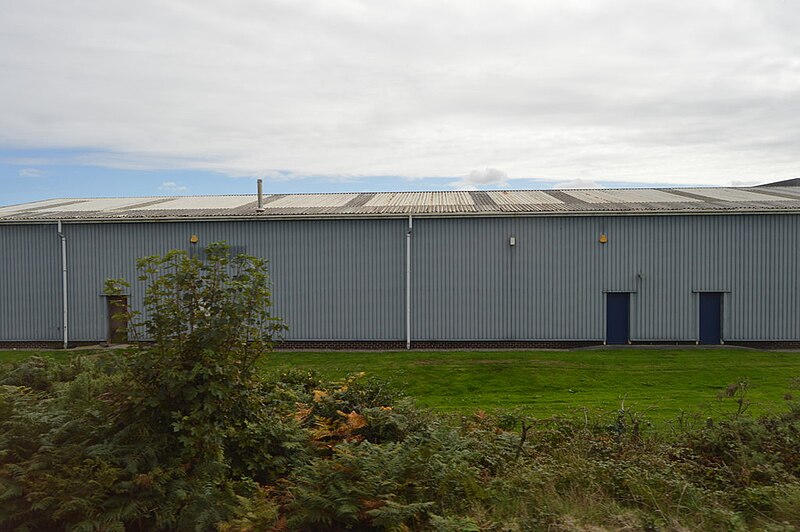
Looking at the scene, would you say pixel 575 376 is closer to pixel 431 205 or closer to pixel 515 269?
pixel 515 269

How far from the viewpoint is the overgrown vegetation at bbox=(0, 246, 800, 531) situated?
6.06m

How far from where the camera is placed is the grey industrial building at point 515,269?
2106 centimetres

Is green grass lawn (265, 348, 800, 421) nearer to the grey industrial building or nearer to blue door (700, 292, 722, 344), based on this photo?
blue door (700, 292, 722, 344)

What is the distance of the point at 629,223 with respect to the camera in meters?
21.1

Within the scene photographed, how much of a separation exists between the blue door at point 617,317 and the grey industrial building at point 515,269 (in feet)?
0.12

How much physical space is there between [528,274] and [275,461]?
605 inches

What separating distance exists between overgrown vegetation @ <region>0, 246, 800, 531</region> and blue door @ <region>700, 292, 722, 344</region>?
531 inches

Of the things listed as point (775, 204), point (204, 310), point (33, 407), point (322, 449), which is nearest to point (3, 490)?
point (33, 407)

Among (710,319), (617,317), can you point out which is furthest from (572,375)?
(710,319)

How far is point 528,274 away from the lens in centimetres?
2127

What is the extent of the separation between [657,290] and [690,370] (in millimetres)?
4838

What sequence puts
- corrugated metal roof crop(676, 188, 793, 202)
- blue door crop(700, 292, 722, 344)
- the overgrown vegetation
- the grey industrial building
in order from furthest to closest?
1. corrugated metal roof crop(676, 188, 793, 202)
2. blue door crop(700, 292, 722, 344)
3. the grey industrial building
4. the overgrown vegetation

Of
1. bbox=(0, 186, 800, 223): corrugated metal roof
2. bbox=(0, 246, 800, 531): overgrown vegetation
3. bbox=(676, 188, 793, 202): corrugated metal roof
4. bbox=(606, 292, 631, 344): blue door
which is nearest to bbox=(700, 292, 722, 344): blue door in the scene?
bbox=(606, 292, 631, 344): blue door

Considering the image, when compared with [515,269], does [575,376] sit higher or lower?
lower
